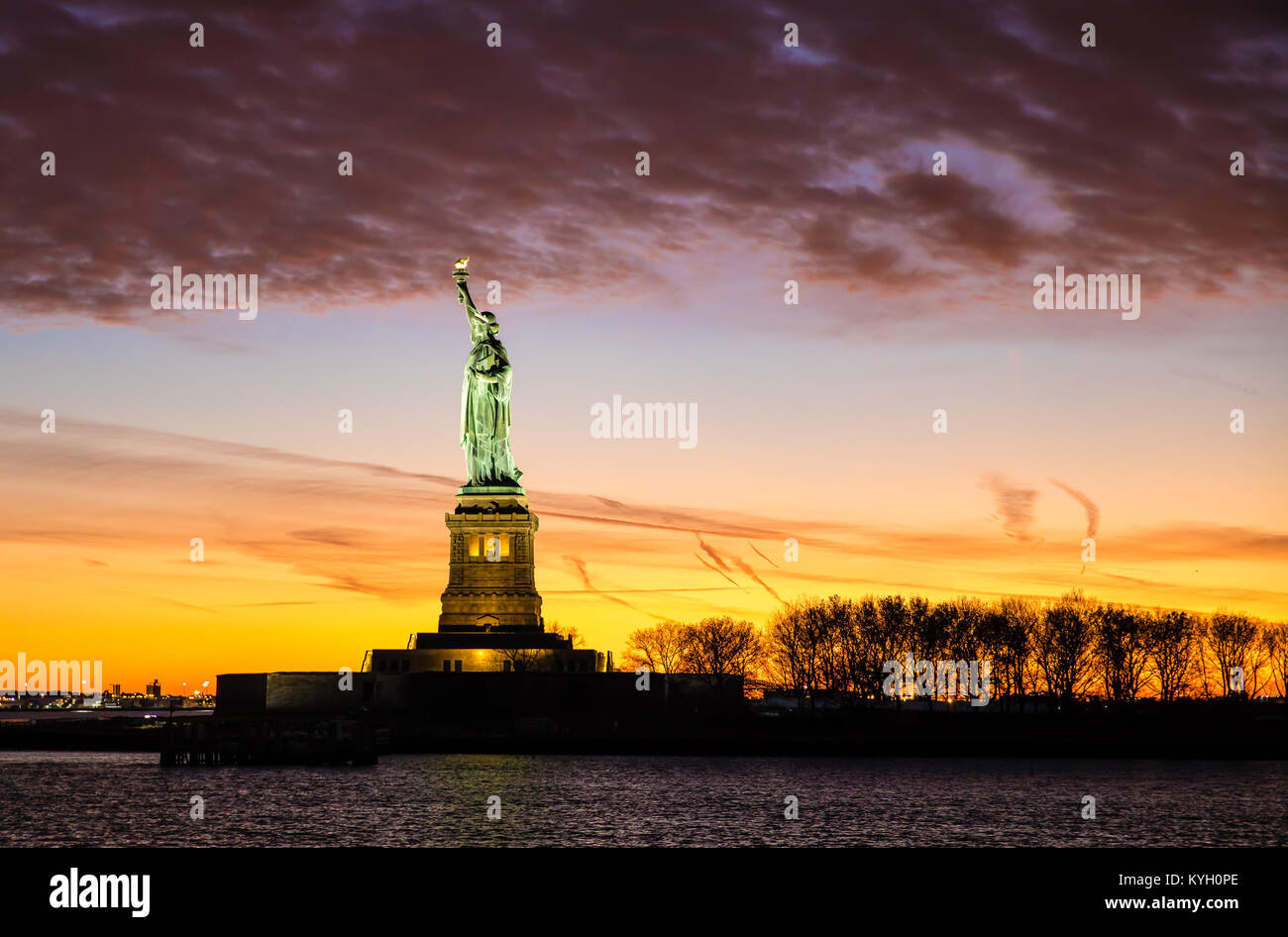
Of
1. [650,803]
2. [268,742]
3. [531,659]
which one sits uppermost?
[531,659]

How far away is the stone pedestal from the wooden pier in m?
8.69

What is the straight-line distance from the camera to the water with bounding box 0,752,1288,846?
47.6m

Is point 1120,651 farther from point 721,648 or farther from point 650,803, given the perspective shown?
point 650,803

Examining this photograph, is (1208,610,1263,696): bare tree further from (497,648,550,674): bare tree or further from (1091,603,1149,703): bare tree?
(497,648,550,674): bare tree

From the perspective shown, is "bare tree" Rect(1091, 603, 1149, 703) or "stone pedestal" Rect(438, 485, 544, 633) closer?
"stone pedestal" Rect(438, 485, 544, 633)

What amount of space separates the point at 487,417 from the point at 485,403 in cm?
95

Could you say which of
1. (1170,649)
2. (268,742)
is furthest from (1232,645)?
(268,742)

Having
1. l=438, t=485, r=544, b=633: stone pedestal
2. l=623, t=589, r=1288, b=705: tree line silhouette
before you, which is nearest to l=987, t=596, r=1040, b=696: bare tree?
l=623, t=589, r=1288, b=705: tree line silhouette

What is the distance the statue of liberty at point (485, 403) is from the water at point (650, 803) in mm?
17905

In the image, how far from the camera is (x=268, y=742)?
85438 millimetres
